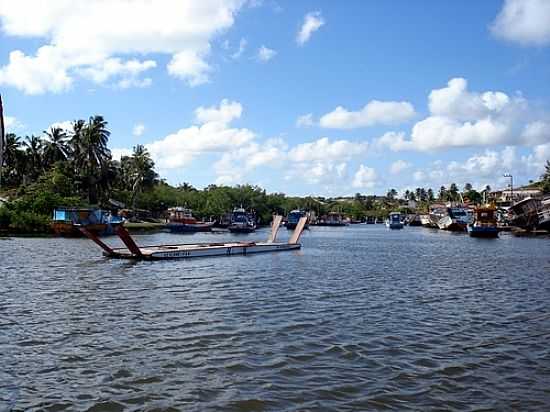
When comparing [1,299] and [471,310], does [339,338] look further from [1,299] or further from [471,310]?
[1,299]

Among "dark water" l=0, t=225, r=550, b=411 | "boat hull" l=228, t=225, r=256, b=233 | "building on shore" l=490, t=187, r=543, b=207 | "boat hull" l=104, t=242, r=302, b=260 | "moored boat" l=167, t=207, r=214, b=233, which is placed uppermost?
"building on shore" l=490, t=187, r=543, b=207

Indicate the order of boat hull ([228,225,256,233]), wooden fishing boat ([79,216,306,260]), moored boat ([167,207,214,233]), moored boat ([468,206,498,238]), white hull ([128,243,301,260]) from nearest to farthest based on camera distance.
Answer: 1. wooden fishing boat ([79,216,306,260])
2. white hull ([128,243,301,260])
3. moored boat ([468,206,498,238])
4. moored boat ([167,207,214,233])
5. boat hull ([228,225,256,233])

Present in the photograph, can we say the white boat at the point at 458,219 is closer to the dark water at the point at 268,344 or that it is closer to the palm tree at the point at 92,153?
the palm tree at the point at 92,153

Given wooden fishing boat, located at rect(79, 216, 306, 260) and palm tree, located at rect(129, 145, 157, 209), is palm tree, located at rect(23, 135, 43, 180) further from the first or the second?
wooden fishing boat, located at rect(79, 216, 306, 260)

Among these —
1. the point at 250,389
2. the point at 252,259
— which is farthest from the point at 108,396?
the point at 252,259

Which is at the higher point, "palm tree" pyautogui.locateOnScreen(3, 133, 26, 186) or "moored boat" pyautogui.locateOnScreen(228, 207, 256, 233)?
"palm tree" pyautogui.locateOnScreen(3, 133, 26, 186)

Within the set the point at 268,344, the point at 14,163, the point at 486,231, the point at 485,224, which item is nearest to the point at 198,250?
the point at 268,344

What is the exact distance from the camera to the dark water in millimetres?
9641

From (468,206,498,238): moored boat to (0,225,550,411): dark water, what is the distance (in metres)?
61.9

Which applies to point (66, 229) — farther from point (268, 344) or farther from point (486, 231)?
point (486, 231)

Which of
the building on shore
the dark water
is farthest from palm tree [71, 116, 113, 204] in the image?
the building on shore

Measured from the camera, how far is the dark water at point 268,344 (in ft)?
31.6

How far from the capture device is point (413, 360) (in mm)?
12148

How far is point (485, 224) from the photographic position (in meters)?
86.6
